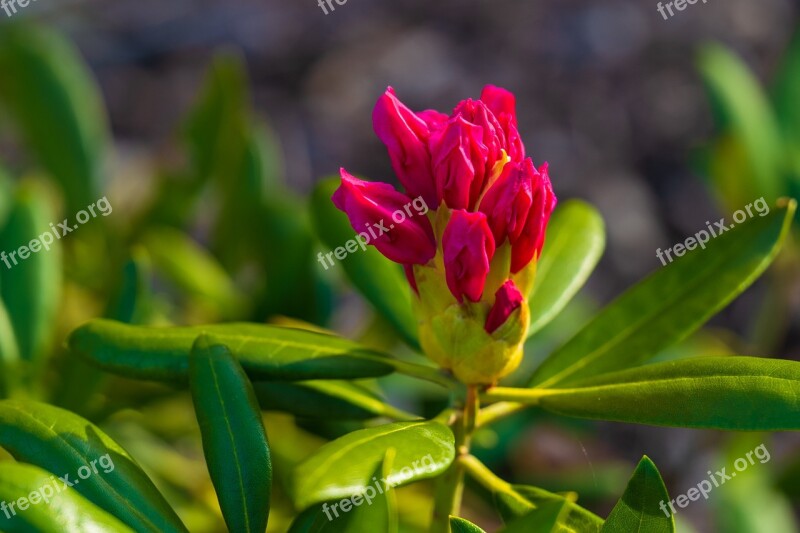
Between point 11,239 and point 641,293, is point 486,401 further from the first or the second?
point 11,239

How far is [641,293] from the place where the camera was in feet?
3.67

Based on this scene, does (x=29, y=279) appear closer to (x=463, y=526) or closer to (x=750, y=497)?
(x=463, y=526)

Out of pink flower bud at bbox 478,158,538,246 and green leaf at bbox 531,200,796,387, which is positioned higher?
pink flower bud at bbox 478,158,538,246

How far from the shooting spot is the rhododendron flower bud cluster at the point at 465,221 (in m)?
0.89

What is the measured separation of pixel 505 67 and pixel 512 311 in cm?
264

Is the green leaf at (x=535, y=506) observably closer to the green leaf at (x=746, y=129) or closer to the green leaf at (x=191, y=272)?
the green leaf at (x=191, y=272)

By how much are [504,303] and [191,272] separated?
101 centimetres

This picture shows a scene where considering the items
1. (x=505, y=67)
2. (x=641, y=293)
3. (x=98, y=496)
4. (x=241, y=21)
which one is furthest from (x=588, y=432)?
(x=241, y=21)

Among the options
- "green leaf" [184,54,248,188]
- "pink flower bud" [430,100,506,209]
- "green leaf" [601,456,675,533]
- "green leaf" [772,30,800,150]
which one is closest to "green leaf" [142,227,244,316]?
"green leaf" [184,54,248,188]

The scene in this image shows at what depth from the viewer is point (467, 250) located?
88 centimetres

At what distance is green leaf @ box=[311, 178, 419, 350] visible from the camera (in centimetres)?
120

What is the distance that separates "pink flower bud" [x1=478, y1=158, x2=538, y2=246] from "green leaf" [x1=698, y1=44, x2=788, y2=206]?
3.51 feet

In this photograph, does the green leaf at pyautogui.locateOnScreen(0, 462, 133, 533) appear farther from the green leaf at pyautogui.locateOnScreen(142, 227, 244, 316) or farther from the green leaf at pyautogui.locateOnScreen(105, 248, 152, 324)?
the green leaf at pyautogui.locateOnScreen(142, 227, 244, 316)

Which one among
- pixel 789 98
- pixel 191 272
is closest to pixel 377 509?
pixel 191 272
